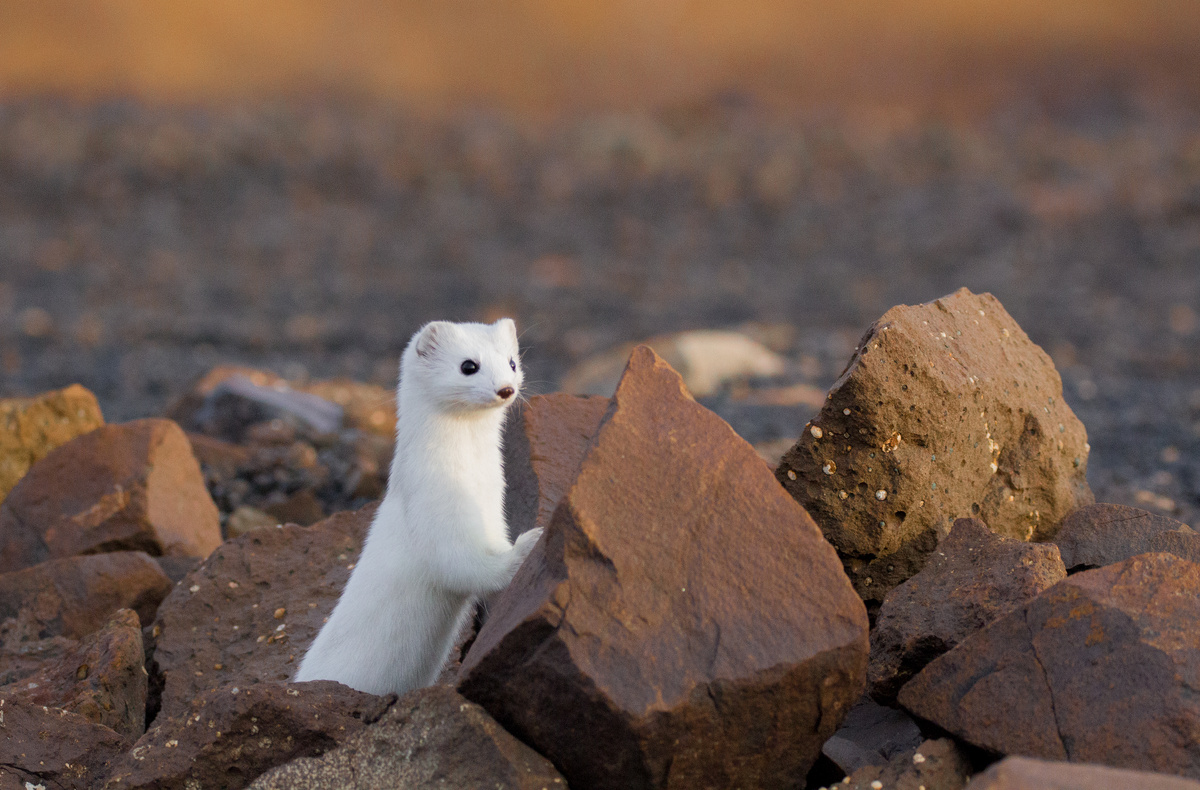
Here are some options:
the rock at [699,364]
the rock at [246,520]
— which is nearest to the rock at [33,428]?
the rock at [246,520]

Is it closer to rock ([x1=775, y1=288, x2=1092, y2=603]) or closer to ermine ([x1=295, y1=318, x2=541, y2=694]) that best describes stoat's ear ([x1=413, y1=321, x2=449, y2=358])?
ermine ([x1=295, y1=318, x2=541, y2=694])

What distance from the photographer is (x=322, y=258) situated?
18281mm

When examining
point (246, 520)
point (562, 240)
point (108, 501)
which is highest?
point (108, 501)

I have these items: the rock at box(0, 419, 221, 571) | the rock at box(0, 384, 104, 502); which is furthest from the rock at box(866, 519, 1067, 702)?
the rock at box(0, 384, 104, 502)

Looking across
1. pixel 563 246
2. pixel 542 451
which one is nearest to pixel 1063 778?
pixel 542 451

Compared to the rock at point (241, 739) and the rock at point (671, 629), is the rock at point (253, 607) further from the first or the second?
the rock at point (671, 629)

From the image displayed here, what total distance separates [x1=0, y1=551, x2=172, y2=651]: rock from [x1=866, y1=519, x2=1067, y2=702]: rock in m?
3.57

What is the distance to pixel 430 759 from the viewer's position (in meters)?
3.42

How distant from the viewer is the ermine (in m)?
4.12

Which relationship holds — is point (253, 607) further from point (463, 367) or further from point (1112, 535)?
point (1112, 535)

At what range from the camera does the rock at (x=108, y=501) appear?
20.0ft

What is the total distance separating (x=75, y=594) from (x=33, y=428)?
209 centimetres

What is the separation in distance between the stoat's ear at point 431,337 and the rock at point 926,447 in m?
1.45

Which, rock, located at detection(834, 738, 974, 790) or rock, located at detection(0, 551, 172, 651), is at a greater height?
rock, located at detection(834, 738, 974, 790)
